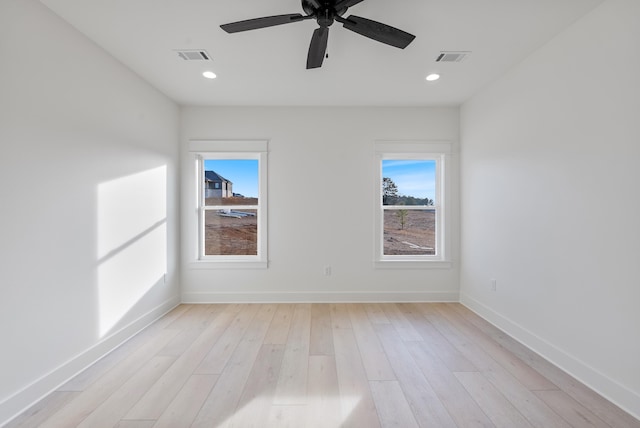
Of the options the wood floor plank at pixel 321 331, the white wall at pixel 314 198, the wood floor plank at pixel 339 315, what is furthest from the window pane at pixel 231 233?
the wood floor plank at pixel 339 315

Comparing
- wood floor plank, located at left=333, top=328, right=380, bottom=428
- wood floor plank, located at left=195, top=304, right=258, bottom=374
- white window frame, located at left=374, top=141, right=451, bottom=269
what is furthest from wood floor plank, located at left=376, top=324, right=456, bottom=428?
wood floor plank, located at left=195, top=304, right=258, bottom=374

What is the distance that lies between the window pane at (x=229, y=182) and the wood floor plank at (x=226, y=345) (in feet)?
4.99

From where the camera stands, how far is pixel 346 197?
150 inches

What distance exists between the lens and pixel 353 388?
6.47 feet

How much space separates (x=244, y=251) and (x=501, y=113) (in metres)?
3.54

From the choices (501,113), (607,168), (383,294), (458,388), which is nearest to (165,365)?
(458,388)

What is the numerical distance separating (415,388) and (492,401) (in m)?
0.48

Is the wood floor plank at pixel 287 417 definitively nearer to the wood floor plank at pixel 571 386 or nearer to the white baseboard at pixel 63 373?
the white baseboard at pixel 63 373

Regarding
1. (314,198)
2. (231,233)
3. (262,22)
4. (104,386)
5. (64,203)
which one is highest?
(262,22)

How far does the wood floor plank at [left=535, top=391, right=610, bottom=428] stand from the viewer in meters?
1.65

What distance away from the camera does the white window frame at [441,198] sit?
3.81 m

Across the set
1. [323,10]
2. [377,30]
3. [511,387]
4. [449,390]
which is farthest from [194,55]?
[511,387]

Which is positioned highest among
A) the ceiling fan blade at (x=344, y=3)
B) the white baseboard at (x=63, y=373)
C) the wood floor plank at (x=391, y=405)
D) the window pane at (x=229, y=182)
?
the ceiling fan blade at (x=344, y=3)

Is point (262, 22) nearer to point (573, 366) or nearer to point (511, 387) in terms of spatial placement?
point (511, 387)
